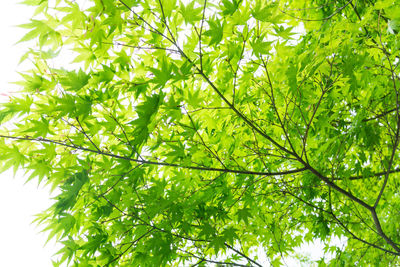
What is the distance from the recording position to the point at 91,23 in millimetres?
1130

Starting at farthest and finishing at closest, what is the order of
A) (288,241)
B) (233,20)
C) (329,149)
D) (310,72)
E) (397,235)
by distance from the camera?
(288,241)
(397,235)
(329,149)
(310,72)
(233,20)

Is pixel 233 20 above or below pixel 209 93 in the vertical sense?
below

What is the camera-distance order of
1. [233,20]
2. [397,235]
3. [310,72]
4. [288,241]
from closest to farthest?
[233,20], [310,72], [397,235], [288,241]

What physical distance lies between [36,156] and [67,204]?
47 cm

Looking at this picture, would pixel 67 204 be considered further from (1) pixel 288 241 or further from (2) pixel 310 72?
(1) pixel 288 241

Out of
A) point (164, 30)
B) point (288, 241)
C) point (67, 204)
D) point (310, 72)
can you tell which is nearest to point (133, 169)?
point (67, 204)

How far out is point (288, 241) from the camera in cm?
266

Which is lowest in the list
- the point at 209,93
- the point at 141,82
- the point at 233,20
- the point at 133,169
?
the point at 133,169

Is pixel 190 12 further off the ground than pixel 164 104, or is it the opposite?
pixel 190 12

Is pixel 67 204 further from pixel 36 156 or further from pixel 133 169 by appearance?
pixel 36 156

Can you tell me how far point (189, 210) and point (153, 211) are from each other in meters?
0.18

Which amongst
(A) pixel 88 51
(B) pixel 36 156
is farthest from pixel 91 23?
(B) pixel 36 156

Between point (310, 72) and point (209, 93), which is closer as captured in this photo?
point (310, 72)

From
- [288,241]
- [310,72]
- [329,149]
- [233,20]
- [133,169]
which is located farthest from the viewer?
[288,241]
